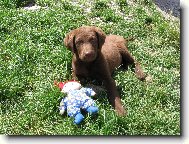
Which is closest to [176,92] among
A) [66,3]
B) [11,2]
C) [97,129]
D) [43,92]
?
[97,129]

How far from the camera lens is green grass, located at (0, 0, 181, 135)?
694 centimetres

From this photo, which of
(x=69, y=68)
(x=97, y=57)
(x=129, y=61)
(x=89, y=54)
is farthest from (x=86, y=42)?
(x=129, y=61)

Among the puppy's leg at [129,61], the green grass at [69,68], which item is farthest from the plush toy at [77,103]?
the puppy's leg at [129,61]

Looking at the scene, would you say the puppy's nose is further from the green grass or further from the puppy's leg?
the puppy's leg

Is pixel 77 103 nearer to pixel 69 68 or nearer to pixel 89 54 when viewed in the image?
pixel 89 54

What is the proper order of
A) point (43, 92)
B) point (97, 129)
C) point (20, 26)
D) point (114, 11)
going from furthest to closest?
point (114, 11)
point (20, 26)
point (43, 92)
point (97, 129)

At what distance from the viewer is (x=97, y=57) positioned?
7.75 metres

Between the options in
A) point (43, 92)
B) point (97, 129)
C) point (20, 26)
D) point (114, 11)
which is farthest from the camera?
point (114, 11)

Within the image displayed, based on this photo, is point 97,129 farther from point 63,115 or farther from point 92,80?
point 92,80

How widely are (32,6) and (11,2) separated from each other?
0.47m

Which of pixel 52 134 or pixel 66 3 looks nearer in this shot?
pixel 52 134

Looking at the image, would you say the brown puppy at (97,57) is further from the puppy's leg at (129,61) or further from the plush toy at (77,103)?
the plush toy at (77,103)

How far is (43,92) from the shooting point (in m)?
7.56

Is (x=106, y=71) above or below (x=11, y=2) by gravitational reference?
above
